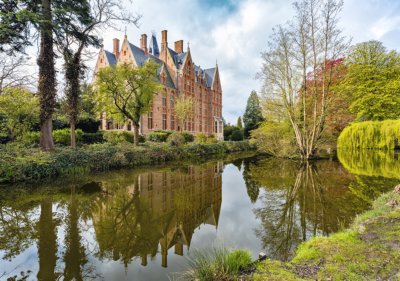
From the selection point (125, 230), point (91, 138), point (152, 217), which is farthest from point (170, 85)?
point (125, 230)

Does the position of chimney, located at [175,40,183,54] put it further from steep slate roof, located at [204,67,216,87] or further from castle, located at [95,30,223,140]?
steep slate roof, located at [204,67,216,87]

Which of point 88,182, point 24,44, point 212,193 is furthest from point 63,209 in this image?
point 24,44

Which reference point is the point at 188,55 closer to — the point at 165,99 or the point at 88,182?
the point at 165,99

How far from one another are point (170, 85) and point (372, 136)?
80.6ft

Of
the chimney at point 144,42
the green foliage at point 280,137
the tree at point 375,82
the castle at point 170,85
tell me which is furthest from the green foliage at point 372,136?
the chimney at point 144,42

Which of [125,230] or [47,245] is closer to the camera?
[47,245]

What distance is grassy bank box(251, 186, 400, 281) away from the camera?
2494 millimetres

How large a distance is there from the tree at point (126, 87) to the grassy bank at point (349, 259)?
15431 millimetres

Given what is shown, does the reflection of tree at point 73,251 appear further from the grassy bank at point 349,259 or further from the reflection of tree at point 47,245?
the grassy bank at point 349,259

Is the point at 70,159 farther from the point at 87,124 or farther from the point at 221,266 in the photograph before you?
the point at 87,124

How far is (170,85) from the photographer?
31.9m

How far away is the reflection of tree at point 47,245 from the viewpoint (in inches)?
123

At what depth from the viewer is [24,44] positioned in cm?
1117

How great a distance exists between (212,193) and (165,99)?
80.9ft
